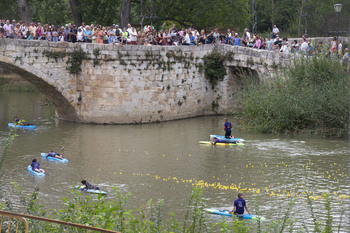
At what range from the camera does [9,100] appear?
121 ft

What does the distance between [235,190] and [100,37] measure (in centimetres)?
1277

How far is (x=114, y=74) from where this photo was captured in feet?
91.6

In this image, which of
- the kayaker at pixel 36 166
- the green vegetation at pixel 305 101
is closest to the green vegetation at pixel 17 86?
the green vegetation at pixel 305 101

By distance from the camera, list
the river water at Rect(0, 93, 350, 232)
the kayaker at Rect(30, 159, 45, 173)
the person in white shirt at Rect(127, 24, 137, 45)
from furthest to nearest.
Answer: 1. the person in white shirt at Rect(127, 24, 137, 45)
2. the kayaker at Rect(30, 159, 45, 173)
3. the river water at Rect(0, 93, 350, 232)

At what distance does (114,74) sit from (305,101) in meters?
8.26

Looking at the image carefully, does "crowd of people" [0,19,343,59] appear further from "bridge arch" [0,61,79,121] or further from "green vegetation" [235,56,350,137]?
"bridge arch" [0,61,79,121]

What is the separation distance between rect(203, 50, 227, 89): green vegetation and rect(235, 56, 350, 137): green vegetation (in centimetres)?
409

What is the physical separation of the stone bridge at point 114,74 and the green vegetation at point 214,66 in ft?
2.57

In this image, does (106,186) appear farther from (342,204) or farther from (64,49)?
(64,49)

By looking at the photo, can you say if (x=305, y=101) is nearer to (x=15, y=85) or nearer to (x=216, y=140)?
(x=216, y=140)

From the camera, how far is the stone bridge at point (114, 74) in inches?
1075

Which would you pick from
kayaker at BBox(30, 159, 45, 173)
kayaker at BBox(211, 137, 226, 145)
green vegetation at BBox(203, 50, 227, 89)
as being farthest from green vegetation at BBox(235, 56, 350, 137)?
kayaker at BBox(30, 159, 45, 173)

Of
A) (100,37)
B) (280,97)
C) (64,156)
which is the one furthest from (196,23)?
(64,156)

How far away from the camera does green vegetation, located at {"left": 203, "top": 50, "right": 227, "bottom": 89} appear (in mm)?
30422
